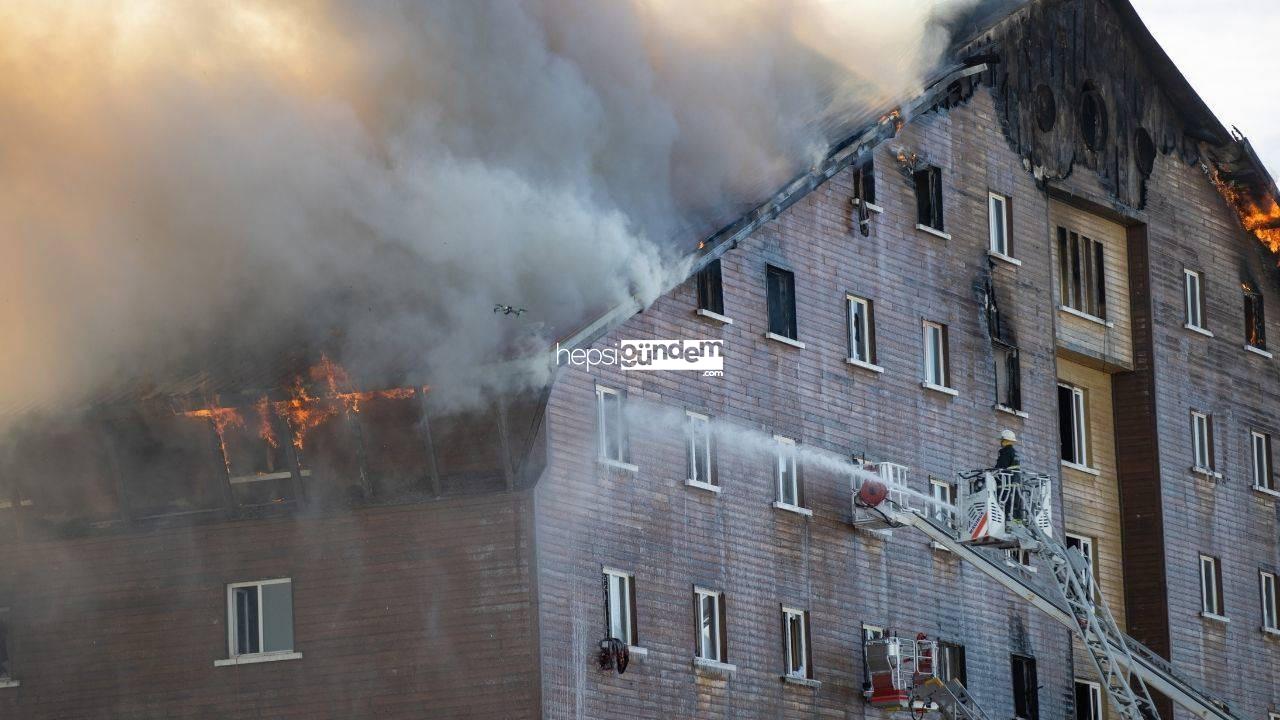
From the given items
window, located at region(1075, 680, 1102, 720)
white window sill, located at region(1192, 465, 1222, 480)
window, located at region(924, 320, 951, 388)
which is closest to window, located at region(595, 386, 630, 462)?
window, located at region(924, 320, 951, 388)

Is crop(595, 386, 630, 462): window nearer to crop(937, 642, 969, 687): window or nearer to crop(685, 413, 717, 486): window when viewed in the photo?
crop(685, 413, 717, 486): window

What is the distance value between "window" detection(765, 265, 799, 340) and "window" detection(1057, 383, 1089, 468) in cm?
917

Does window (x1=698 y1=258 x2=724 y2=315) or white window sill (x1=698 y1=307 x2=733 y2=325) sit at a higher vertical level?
window (x1=698 y1=258 x2=724 y2=315)

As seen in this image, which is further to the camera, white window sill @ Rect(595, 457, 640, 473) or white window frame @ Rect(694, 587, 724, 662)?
white window frame @ Rect(694, 587, 724, 662)

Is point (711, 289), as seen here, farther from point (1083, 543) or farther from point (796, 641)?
point (1083, 543)

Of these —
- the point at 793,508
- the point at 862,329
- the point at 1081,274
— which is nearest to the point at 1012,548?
the point at 793,508

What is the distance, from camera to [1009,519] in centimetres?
3759

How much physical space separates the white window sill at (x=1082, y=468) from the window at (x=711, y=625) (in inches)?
468

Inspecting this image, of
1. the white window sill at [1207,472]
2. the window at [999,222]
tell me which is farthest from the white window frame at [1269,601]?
the window at [999,222]

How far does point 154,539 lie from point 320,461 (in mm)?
2871

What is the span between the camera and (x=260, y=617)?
33719 mm

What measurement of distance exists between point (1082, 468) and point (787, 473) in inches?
401

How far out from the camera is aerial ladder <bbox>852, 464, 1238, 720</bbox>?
37438 mm

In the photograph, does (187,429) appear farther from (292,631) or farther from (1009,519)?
(1009,519)
